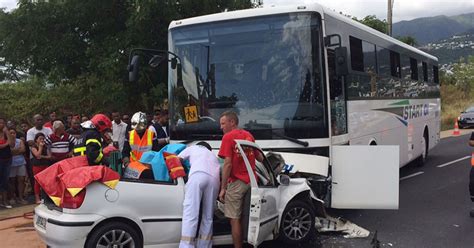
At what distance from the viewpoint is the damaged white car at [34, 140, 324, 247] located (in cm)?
493

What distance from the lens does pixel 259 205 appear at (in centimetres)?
535

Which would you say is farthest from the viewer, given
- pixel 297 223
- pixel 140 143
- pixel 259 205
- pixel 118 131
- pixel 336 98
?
pixel 118 131

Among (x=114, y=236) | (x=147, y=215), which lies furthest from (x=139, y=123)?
(x=114, y=236)

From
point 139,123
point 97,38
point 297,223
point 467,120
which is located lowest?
point 467,120

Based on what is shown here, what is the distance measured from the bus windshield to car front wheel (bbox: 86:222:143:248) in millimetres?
2266

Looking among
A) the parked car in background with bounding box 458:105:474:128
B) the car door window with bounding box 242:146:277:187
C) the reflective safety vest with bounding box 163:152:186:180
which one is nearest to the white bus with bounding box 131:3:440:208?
the car door window with bounding box 242:146:277:187

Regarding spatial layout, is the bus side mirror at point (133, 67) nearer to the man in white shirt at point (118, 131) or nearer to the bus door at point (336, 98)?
the bus door at point (336, 98)

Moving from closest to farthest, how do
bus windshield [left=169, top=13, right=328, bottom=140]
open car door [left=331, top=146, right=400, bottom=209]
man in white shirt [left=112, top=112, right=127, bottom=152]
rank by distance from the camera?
open car door [left=331, top=146, right=400, bottom=209], bus windshield [left=169, top=13, right=328, bottom=140], man in white shirt [left=112, top=112, right=127, bottom=152]

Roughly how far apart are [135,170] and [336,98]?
321 centimetres

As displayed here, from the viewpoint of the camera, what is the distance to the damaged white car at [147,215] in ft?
16.2

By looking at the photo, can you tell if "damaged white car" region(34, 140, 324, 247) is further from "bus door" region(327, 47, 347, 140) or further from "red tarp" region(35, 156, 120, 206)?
"bus door" region(327, 47, 347, 140)

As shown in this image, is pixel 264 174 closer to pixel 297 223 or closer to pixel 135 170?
pixel 297 223

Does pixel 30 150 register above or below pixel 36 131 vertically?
below

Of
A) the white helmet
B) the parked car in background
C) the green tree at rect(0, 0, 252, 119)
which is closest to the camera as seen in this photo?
the white helmet
